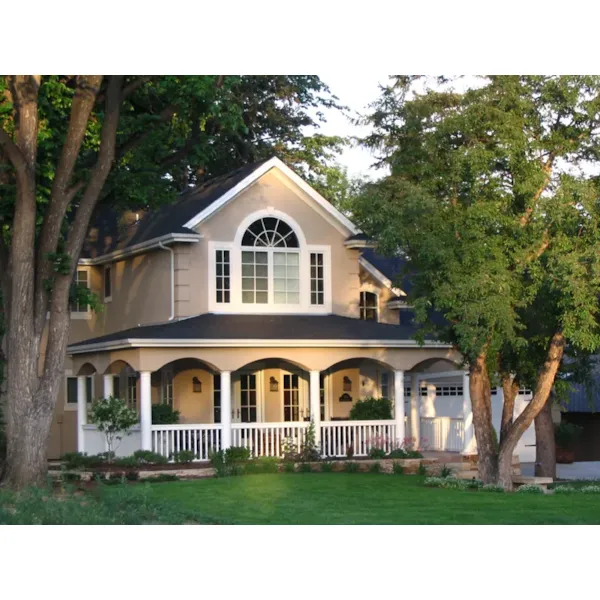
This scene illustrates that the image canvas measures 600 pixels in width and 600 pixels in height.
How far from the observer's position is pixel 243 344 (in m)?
26.4

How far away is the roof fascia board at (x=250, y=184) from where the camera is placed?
2814 centimetres

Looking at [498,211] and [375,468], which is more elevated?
[498,211]

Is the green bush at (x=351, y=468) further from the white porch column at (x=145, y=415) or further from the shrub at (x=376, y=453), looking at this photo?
the white porch column at (x=145, y=415)

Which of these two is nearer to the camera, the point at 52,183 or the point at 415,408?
the point at 52,183

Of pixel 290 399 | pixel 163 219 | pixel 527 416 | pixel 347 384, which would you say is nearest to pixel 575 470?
pixel 347 384

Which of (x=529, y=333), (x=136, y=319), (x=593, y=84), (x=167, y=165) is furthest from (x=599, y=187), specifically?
(x=136, y=319)

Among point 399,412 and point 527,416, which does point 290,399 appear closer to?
point 399,412

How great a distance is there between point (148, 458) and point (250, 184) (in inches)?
307

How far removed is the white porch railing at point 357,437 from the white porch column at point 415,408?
2075 millimetres

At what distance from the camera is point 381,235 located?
21.7 m

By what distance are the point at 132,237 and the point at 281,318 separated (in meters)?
5.45

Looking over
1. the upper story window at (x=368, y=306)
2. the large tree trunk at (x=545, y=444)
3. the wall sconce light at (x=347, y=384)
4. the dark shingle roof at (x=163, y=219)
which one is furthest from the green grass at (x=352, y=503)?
the upper story window at (x=368, y=306)

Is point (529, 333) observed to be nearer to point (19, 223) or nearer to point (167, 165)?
point (167, 165)

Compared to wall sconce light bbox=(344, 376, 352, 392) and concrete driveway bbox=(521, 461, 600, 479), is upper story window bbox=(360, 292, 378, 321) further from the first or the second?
concrete driveway bbox=(521, 461, 600, 479)
